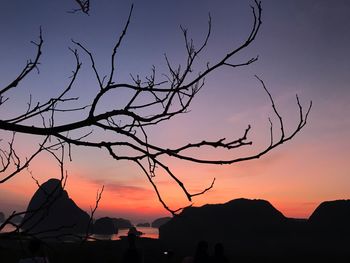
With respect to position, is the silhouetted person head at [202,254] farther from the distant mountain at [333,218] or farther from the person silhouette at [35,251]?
the distant mountain at [333,218]

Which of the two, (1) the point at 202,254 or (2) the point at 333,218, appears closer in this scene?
(1) the point at 202,254

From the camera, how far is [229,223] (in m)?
119

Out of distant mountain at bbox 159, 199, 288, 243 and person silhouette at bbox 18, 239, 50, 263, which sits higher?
distant mountain at bbox 159, 199, 288, 243

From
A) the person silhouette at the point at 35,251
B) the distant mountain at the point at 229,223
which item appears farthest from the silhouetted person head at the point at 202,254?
the distant mountain at the point at 229,223

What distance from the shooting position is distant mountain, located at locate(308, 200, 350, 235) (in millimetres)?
108125

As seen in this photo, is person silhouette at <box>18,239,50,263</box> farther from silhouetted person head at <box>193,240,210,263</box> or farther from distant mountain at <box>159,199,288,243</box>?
distant mountain at <box>159,199,288,243</box>

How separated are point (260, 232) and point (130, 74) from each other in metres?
114

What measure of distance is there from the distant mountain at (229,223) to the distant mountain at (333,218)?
9751mm

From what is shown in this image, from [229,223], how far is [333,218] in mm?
30885

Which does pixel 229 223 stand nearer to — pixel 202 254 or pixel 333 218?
pixel 333 218

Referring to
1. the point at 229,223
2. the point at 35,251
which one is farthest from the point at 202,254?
the point at 229,223

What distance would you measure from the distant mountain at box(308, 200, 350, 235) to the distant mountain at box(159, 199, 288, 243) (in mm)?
9751

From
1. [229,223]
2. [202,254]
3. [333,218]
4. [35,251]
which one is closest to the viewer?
[35,251]

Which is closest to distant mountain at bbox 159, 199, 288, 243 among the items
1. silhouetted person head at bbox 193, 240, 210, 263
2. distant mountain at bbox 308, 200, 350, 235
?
distant mountain at bbox 308, 200, 350, 235
